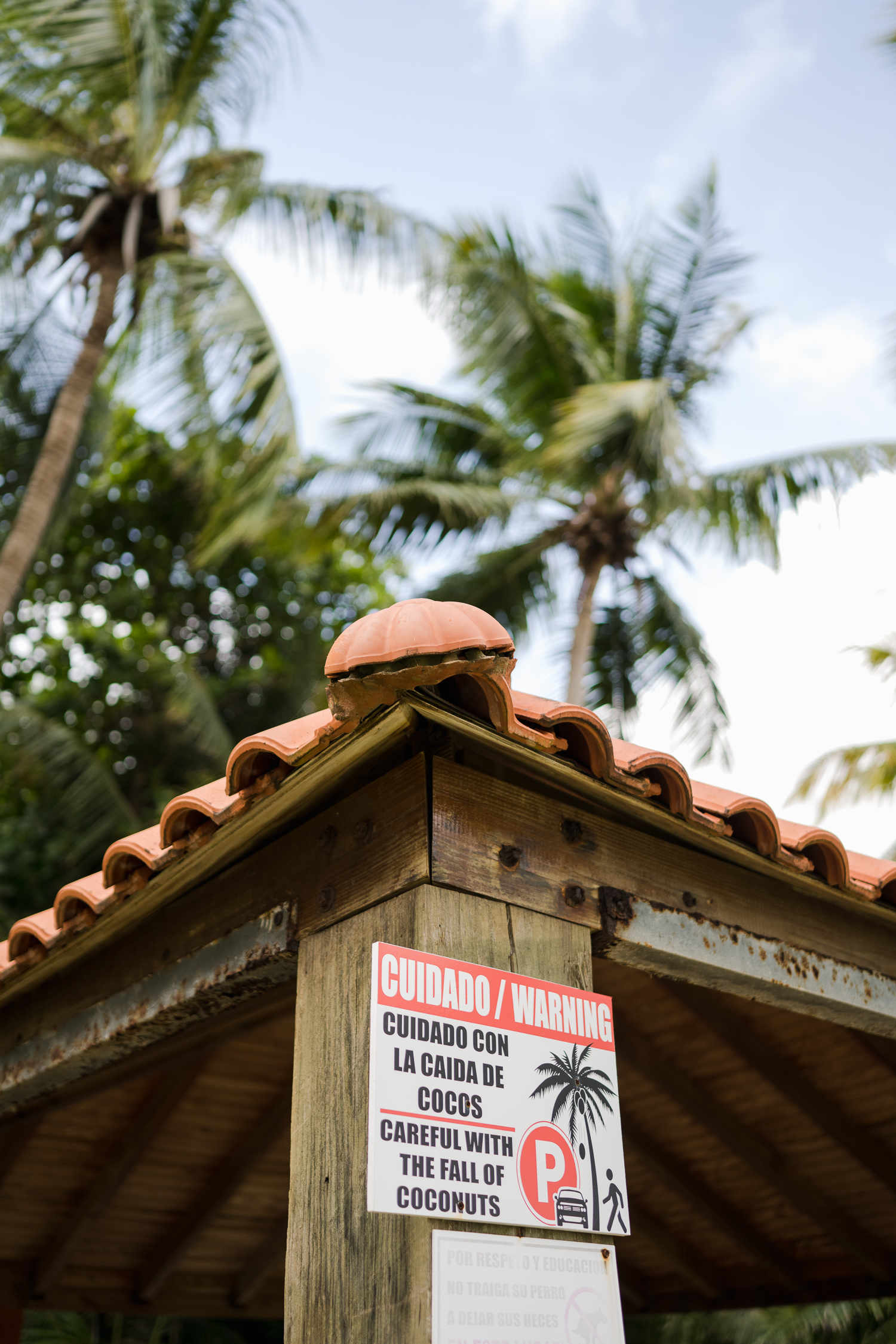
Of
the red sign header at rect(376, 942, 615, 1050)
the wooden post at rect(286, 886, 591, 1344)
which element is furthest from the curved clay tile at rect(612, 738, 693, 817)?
the red sign header at rect(376, 942, 615, 1050)

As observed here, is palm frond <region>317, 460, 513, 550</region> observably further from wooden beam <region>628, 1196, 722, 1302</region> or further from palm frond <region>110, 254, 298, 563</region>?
wooden beam <region>628, 1196, 722, 1302</region>

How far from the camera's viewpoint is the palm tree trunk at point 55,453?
28.9 ft

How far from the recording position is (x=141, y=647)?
14.8 m

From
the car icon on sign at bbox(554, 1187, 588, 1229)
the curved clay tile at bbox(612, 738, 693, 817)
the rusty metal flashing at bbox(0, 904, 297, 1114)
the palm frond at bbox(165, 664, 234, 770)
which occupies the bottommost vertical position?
the car icon on sign at bbox(554, 1187, 588, 1229)

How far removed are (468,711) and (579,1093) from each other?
737mm

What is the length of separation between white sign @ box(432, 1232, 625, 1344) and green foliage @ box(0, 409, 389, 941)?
1002 cm

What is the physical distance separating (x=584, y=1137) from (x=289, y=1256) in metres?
0.59

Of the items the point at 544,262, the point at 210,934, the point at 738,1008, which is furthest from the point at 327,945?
the point at 544,262

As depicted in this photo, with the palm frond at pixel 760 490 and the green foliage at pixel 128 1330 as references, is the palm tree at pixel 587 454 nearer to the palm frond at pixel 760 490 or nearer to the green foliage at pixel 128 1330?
the palm frond at pixel 760 490

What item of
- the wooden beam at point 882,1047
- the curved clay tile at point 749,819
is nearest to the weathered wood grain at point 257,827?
the curved clay tile at point 749,819

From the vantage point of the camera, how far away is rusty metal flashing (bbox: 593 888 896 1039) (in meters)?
2.50

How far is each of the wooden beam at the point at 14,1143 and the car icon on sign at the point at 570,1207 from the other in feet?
9.38

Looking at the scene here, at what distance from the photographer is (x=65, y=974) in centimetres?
323

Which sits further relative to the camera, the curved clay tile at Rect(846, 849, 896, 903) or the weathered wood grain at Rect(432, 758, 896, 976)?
the curved clay tile at Rect(846, 849, 896, 903)
